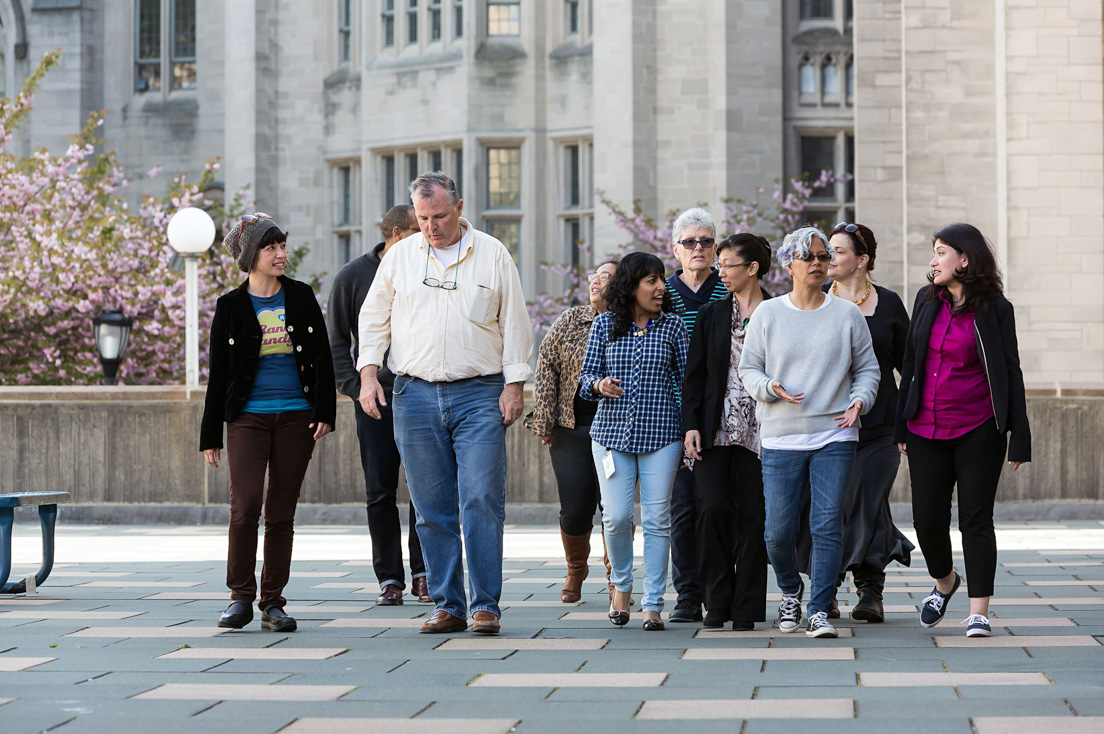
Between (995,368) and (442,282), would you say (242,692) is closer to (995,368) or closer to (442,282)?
(442,282)

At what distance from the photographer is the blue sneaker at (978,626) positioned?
6.63 m

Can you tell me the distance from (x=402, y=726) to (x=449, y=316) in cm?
261

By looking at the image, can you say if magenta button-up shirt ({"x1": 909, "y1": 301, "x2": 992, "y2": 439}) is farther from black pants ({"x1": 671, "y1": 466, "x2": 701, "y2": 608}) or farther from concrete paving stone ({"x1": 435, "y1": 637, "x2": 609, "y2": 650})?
concrete paving stone ({"x1": 435, "y1": 637, "x2": 609, "y2": 650})

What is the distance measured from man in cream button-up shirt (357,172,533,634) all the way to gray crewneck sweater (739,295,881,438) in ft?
3.37

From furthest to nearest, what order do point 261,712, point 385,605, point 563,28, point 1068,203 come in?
point 563,28, point 1068,203, point 385,605, point 261,712

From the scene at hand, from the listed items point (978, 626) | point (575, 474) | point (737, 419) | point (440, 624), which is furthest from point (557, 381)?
point (978, 626)

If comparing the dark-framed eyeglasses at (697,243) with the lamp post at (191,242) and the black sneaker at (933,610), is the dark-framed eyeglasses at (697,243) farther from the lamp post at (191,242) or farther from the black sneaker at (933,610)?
the lamp post at (191,242)

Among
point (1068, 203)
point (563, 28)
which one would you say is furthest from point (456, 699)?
point (563, 28)

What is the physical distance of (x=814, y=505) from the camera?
6.86 m

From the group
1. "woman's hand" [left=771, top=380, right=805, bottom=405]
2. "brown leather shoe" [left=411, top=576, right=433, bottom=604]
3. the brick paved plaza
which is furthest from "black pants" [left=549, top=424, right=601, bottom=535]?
"woman's hand" [left=771, top=380, right=805, bottom=405]

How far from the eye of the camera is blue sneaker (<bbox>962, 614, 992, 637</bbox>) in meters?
6.63

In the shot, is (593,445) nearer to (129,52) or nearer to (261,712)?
(261,712)

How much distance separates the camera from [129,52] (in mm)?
29703

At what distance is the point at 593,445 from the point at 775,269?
1636cm
